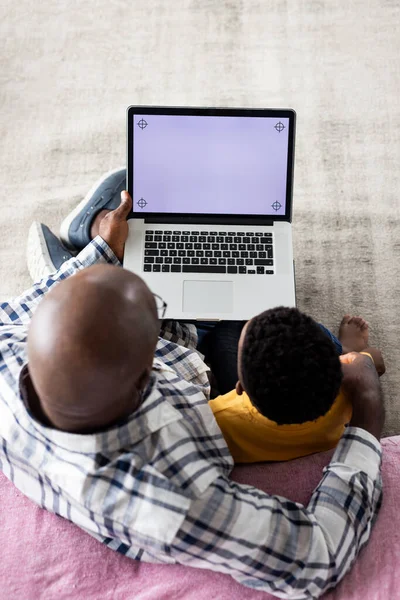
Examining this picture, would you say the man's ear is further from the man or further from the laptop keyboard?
the laptop keyboard

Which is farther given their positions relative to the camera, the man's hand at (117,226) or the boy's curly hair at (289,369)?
the man's hand at (117,226)

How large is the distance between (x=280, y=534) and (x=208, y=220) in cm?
78

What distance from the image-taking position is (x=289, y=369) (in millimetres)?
910

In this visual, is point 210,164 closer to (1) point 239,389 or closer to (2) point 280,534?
(1) point 239,389

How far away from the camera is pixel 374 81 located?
1.99 metres

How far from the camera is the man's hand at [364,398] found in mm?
1014

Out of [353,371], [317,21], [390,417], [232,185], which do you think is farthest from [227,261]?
[317,21]

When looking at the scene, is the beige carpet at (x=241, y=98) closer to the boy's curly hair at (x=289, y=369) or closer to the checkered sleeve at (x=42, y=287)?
the checkered sleeve at (x=42, y=287)

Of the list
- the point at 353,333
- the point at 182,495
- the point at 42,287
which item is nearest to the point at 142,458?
the point at 182,495

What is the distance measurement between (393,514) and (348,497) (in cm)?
12

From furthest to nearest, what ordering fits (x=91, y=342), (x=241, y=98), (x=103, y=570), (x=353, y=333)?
(x=241, y=98), (x=353, y=333), (x=103, y=570), (x=91, y=342)

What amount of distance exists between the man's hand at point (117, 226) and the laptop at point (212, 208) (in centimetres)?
3

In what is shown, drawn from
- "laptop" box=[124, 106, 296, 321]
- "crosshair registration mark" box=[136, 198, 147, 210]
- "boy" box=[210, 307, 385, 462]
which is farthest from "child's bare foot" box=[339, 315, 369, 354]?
"crosshair registration mark" box=[136, 198, 147, 210]

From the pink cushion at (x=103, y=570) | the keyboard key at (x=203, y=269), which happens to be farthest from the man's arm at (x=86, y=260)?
the pink cushion at (x=103, y=570)
